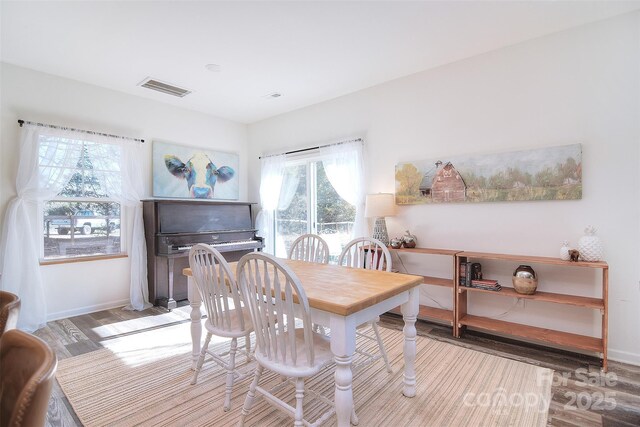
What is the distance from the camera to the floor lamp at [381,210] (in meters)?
3.34

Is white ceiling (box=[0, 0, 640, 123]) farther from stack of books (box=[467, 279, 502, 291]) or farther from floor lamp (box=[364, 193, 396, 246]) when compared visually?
stack of books (box=[467, 279, 502, 291])

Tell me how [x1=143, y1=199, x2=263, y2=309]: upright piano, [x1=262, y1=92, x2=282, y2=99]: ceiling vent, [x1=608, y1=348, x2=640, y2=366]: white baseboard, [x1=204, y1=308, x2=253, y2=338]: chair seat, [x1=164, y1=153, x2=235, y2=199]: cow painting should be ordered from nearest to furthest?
[x1=204, y1=308, x2=253, y2=338]: chair seat < [x1=608, y1=348, x2=640, y2=366]: white baseboard < [x1=143, y1=199, x2=263, y2=309]: upright piano < [x1=262, y1=92, x2=282, y2=99]: ceiling vent < [x1=164, y1=153, x2=235, y2=199]: cow painting

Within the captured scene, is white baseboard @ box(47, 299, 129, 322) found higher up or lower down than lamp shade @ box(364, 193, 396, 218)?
lower down

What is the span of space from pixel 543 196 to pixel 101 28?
156 inches

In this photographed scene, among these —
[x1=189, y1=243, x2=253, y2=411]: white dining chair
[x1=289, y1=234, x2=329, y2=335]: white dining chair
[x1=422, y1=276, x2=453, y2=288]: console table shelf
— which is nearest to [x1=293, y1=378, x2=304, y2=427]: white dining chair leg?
[x1=189, y1=243, x2=253, y2=411]: white dining chair

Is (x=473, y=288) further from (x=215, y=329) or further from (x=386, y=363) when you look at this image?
(x=215, y=329)

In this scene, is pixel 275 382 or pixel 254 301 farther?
pixel 275 382

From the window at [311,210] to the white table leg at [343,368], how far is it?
8.55ft

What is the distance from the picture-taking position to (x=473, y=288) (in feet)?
9.20

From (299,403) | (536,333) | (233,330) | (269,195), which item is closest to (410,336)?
(299,403)

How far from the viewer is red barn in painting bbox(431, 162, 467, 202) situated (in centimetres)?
309

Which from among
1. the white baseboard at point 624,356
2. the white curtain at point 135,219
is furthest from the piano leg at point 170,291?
the white baseboard at point 624,356

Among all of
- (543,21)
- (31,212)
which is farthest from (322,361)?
(31,212)

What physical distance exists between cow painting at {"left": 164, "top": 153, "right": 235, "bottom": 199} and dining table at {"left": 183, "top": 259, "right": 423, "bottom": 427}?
2500mm
